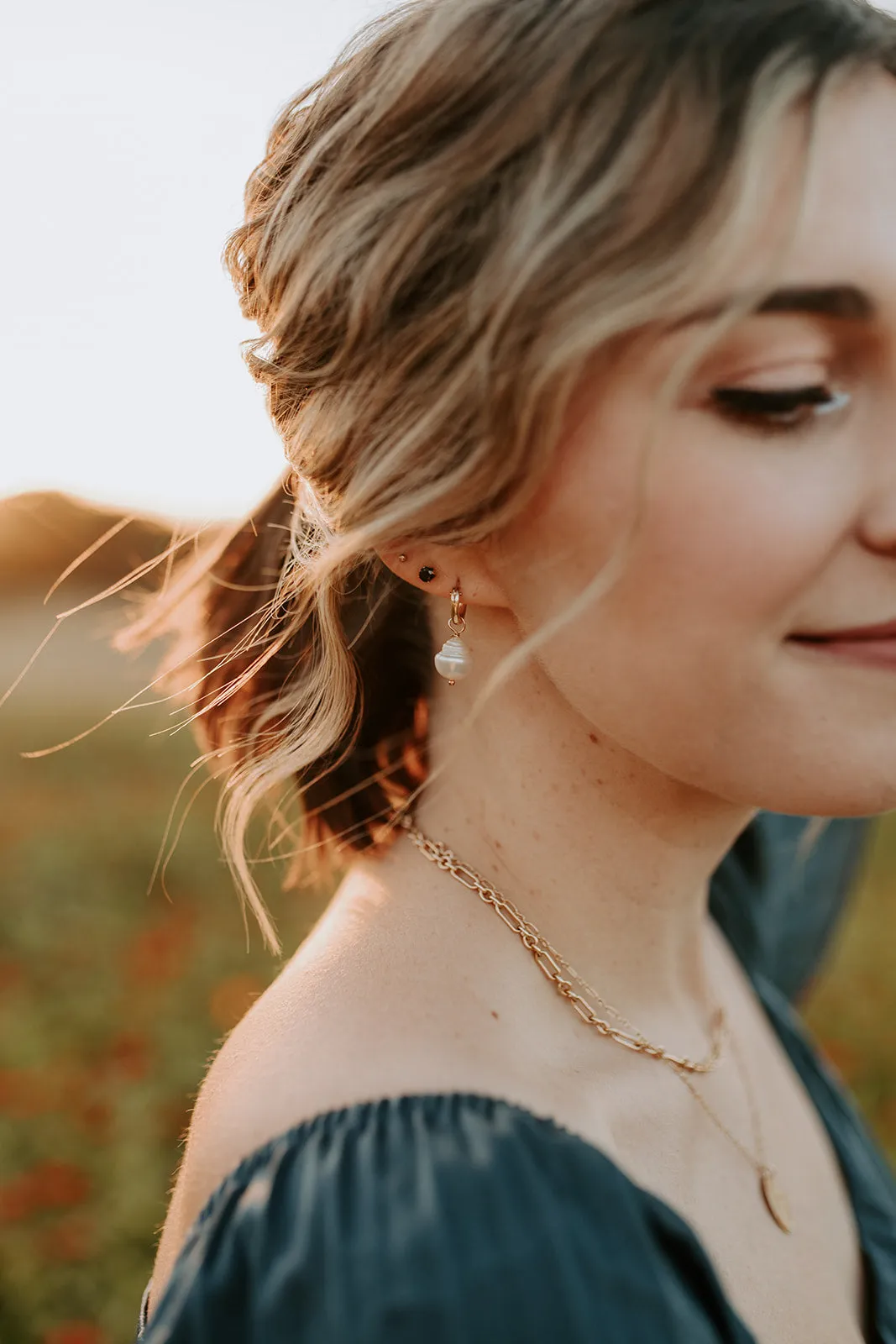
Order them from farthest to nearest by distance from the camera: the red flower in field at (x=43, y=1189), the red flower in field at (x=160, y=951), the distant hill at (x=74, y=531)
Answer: the red flower in field at (x=160, y=951) → the red flower in field at (x=43, y=1189) → the distant hill at (x=74, y=531)

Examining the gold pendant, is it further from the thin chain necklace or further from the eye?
the eye

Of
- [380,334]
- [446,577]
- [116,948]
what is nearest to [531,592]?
[446,577]

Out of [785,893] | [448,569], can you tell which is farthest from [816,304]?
[785,893]

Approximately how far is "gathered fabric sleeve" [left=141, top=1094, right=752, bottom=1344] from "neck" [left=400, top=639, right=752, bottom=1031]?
1.23 ft

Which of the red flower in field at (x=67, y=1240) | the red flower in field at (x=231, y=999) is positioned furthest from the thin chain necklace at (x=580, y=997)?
the red flower in field at (x=231, y=999)

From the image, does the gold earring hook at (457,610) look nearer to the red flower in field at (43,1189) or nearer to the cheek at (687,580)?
the cheek at (687,580)

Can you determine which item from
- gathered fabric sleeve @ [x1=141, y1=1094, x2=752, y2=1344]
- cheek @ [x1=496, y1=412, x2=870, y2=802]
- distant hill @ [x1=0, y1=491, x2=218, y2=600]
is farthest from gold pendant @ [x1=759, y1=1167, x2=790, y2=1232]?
distant hill @ [x1=0, y1=491, x2=218, y2=600]

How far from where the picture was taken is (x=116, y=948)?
4.18m

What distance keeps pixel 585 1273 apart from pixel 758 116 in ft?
3.86

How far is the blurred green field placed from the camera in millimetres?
2709

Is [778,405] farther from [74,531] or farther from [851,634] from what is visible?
[74,531]

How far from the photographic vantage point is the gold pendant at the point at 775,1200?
162 centimetres

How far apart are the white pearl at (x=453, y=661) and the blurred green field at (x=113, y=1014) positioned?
1.91 ft

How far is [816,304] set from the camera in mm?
1174
